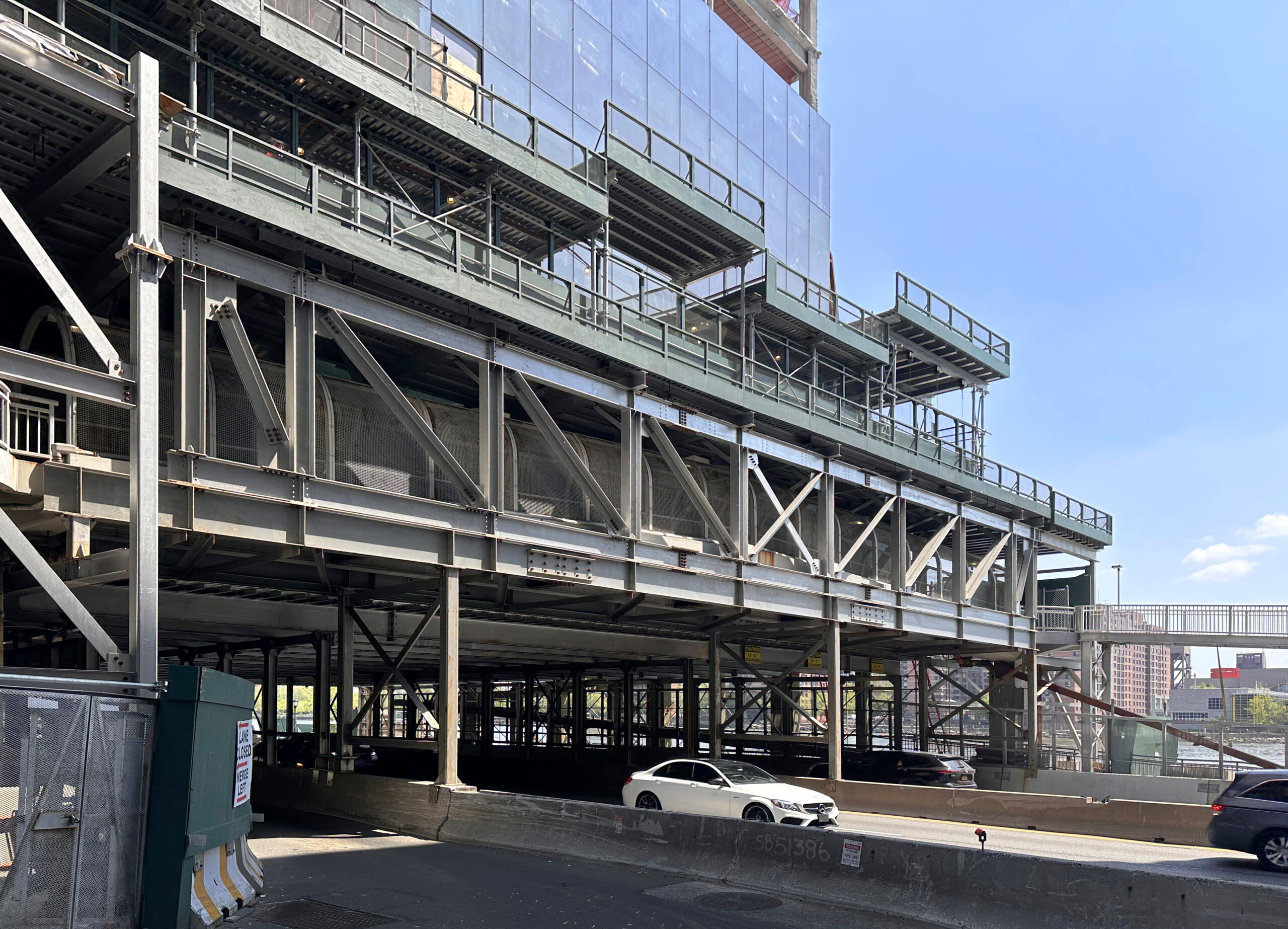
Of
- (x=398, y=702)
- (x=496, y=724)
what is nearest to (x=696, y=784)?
(x=398, y=702)

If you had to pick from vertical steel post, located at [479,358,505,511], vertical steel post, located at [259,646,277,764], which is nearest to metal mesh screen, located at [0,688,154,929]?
vertical steel post, located at [479,358,505,511]

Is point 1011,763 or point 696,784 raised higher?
point 696,784

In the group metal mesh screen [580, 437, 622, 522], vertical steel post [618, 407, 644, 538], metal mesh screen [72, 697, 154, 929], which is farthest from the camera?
metal mesh screen [580, 437, 622, 522]

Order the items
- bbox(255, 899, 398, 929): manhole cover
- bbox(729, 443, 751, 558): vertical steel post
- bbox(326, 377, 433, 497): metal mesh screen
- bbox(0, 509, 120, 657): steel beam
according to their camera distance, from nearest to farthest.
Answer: bbox(0, 509, 120, 657): steel beam < bbox(255, 899, 398, 929): manhole cover < bbox(326, 377, 433, 497): metal mesh screen < bbox(729, 443, 751, 558): vertical steel post

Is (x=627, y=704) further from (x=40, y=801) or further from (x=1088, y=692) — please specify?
(x=40, y=801)

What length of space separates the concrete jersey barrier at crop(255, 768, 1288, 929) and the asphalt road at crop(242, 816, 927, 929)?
0.79 ft

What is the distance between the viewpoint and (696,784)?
20.1m

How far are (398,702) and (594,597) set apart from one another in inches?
1623

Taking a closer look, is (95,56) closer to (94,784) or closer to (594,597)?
(94,784)

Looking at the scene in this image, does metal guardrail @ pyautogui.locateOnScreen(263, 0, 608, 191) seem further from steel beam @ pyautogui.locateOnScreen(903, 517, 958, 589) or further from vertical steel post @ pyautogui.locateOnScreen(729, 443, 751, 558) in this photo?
steel beam @ pyautogui.locateOnScreen(903, 517, 958, 589)

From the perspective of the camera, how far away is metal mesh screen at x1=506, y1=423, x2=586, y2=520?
77.2ft

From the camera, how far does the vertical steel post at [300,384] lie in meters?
16.8

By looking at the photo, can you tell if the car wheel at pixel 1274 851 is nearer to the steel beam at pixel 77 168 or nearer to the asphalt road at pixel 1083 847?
the asphalt road at pixel 1083 847

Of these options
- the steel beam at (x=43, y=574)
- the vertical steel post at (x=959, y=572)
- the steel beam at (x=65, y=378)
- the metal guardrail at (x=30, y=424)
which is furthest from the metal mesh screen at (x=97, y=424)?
the vertical steel post at (x=959, y=572)
